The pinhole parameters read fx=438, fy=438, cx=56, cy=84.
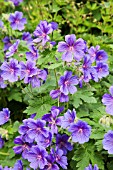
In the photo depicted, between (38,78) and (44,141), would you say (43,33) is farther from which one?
(44,141)

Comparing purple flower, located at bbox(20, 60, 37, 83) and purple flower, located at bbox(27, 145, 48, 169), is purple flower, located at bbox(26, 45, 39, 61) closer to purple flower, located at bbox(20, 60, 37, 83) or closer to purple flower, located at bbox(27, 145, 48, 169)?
purple flower, located at bbox(20, 60, 37, 83)

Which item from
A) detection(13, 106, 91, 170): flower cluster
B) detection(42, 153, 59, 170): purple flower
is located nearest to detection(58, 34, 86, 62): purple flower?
detection(13, 106, 91, 170): flower cluster

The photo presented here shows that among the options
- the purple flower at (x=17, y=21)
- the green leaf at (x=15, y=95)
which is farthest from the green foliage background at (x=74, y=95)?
the purple flower at (x=17, y=21)

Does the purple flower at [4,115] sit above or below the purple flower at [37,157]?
above

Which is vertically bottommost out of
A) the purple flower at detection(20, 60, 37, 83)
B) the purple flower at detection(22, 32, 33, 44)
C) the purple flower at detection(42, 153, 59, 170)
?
the purple flower at detection(42, 153, 59, 170)

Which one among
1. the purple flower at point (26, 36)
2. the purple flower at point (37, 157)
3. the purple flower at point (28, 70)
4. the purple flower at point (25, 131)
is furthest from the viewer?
the purple flower at point (26, 36)

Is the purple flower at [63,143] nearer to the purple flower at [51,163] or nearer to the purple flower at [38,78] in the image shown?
the purple flower at [51,163]
